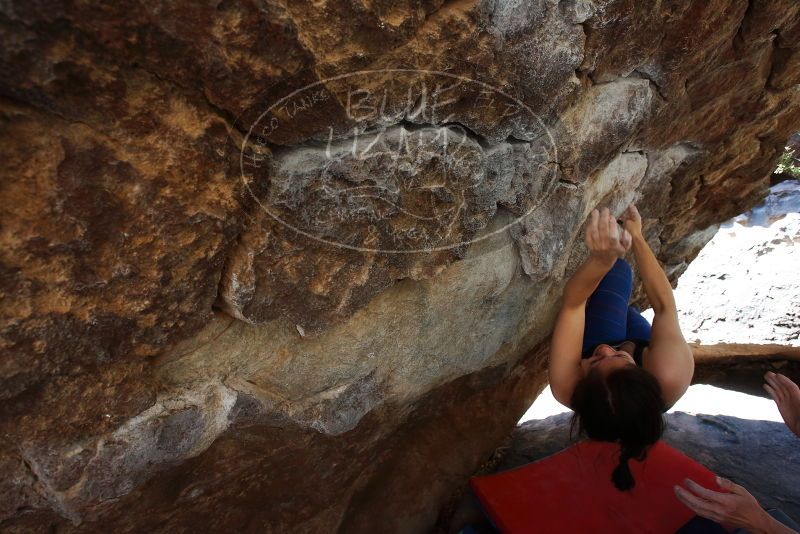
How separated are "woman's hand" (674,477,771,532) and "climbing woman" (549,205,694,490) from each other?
0.16m

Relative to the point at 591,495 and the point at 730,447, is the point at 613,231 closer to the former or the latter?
the point at 591,495

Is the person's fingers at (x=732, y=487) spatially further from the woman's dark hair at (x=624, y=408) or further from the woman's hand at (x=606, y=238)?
the woman's hand at (x=606, y=238)

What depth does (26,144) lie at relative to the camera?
0.65m

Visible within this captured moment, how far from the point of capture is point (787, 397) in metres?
1.48

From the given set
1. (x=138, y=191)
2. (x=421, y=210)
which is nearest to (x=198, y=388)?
(x=138, y=191)

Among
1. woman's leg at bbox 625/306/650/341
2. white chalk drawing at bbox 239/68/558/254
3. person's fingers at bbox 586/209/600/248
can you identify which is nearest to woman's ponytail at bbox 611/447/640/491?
woman's leg at bbox 625/306/650/341

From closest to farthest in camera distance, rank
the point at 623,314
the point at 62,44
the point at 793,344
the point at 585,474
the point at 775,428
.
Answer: the point at 62,44 < the point at 623,314 < the point at 585,474 < the point at 775,428 < the point at 793,344

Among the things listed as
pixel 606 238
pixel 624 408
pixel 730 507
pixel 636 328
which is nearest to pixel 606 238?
pixel 606 238

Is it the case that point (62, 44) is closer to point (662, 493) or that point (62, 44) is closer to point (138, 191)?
point (138, 191)

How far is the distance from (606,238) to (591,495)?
950 millimetres

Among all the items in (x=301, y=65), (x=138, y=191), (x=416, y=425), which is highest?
(x=301, y=65)

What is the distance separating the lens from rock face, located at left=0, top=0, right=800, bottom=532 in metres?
0.68

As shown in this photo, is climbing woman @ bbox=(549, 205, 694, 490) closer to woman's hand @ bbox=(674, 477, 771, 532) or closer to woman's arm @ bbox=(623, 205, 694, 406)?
woman's arm @ bbox=(623, 205, 694, 406)

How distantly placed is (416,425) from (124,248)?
1162 millimetres
